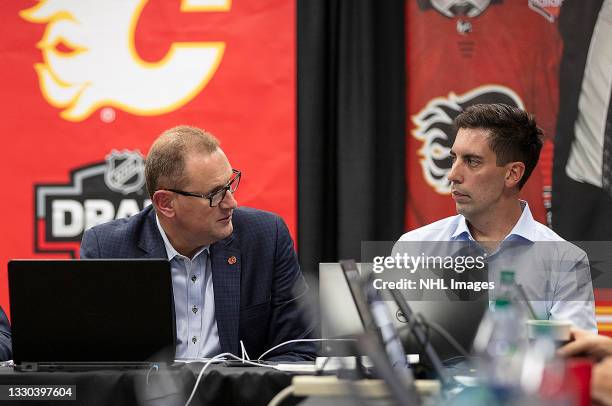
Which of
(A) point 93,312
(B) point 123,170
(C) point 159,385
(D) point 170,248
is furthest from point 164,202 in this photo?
(B) point 123,170

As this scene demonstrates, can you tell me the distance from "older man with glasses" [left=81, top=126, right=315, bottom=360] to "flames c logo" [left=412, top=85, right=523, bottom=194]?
1010 millimetres

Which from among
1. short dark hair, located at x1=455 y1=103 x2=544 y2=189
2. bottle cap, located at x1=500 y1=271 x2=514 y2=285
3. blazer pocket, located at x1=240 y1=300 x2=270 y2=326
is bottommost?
blazer pocket, located at x1=240 y1=300 x2=270 y2=326

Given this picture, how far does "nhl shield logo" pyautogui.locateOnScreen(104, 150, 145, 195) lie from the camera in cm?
325

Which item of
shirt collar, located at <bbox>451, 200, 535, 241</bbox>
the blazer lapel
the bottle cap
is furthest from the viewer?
shirt collar, located at <bbox>451, 200, 535, 241</bbox>

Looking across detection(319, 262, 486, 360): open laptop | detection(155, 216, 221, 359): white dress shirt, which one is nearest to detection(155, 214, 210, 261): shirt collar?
detection(155, 216, 221, 359): white dress shirt

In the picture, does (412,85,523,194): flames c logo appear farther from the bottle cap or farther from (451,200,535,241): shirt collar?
the bottle cap

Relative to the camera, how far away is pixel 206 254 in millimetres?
2410

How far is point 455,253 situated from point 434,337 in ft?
0.88

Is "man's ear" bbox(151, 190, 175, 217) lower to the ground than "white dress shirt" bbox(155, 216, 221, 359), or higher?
higher

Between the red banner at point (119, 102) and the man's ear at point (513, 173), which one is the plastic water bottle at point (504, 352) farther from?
the red banner at point (119, 102)

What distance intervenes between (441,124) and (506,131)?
61 centimetres

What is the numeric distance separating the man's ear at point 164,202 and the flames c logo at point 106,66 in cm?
95

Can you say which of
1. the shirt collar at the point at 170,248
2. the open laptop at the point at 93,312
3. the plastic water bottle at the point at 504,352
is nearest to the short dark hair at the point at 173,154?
the shirt collar at the point at 170,248

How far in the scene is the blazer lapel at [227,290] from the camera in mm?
2289
